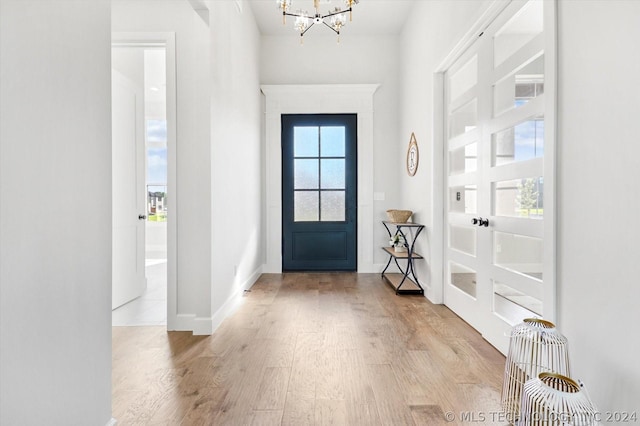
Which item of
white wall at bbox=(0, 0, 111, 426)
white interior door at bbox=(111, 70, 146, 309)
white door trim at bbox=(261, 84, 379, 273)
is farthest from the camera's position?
white door trim at bbox=(261, 84, 379, 273)

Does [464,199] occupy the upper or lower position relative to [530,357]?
upper

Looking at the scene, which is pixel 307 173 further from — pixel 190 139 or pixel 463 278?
pixel 463 278

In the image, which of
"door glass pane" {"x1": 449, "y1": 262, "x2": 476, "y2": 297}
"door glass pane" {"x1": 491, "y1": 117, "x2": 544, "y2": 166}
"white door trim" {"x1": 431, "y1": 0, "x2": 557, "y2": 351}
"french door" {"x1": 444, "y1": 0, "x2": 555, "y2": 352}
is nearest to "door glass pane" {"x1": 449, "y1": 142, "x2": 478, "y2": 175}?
"french door" {"x1": 444, "y1": 0, "x2": 555, "y2": 352}

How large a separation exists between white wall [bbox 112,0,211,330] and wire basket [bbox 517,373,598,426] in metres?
2.17

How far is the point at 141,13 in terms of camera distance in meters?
2.74

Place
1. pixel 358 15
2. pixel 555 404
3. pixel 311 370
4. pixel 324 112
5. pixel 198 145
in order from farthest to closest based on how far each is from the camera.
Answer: pixel 324 112 < pixel 358 15 < pixel 198 145 < pixel 311 370 < pixel 555 404

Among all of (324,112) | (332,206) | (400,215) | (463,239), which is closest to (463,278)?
(463,239)

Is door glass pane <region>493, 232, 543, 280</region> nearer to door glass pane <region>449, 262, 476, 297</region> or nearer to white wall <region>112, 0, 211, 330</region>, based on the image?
door glass pane <region>449, 262, 476, 297</region>

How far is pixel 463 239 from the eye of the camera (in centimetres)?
298

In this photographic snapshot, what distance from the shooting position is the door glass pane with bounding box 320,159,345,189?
4.88 m

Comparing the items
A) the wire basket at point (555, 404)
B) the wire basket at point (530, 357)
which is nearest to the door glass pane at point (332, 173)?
the wire basket at point (530, 357)

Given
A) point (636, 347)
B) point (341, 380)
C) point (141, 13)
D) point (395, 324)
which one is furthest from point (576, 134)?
point (141, 13)

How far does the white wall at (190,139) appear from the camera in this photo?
8.71 feet

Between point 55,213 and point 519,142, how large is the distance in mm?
2326
